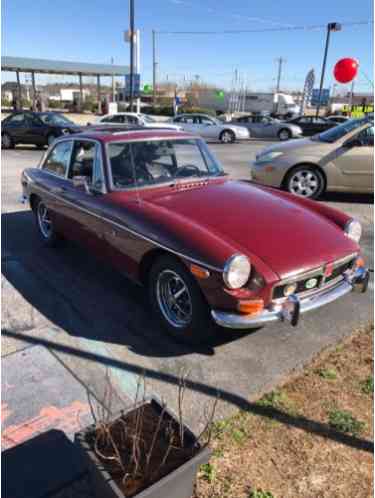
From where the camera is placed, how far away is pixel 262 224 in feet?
11.1

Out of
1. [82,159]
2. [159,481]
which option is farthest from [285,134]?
[159,481]

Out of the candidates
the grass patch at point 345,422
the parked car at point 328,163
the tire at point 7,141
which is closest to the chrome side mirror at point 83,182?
the grass patch at point 345,422

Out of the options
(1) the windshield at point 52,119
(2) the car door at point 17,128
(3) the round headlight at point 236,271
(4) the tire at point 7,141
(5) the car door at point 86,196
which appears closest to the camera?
(3) the round headlight at point 236,271

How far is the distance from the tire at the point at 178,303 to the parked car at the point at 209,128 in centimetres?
1839

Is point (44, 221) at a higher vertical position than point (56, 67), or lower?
lower

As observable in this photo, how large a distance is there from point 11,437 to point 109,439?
2.88ft

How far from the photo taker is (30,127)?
1573cm

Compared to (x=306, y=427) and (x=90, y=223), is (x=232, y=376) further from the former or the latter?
(x=90, y=223)

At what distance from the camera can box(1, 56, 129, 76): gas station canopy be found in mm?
36062

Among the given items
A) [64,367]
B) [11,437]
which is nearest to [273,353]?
[64,367]

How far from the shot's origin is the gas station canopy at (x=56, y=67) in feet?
118

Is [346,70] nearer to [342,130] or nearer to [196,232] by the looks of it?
[342,130]

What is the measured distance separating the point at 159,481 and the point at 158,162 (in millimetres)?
3137

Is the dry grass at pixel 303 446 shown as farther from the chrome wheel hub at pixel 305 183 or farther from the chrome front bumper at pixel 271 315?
the chrome wheel hub at pixel 305 183
